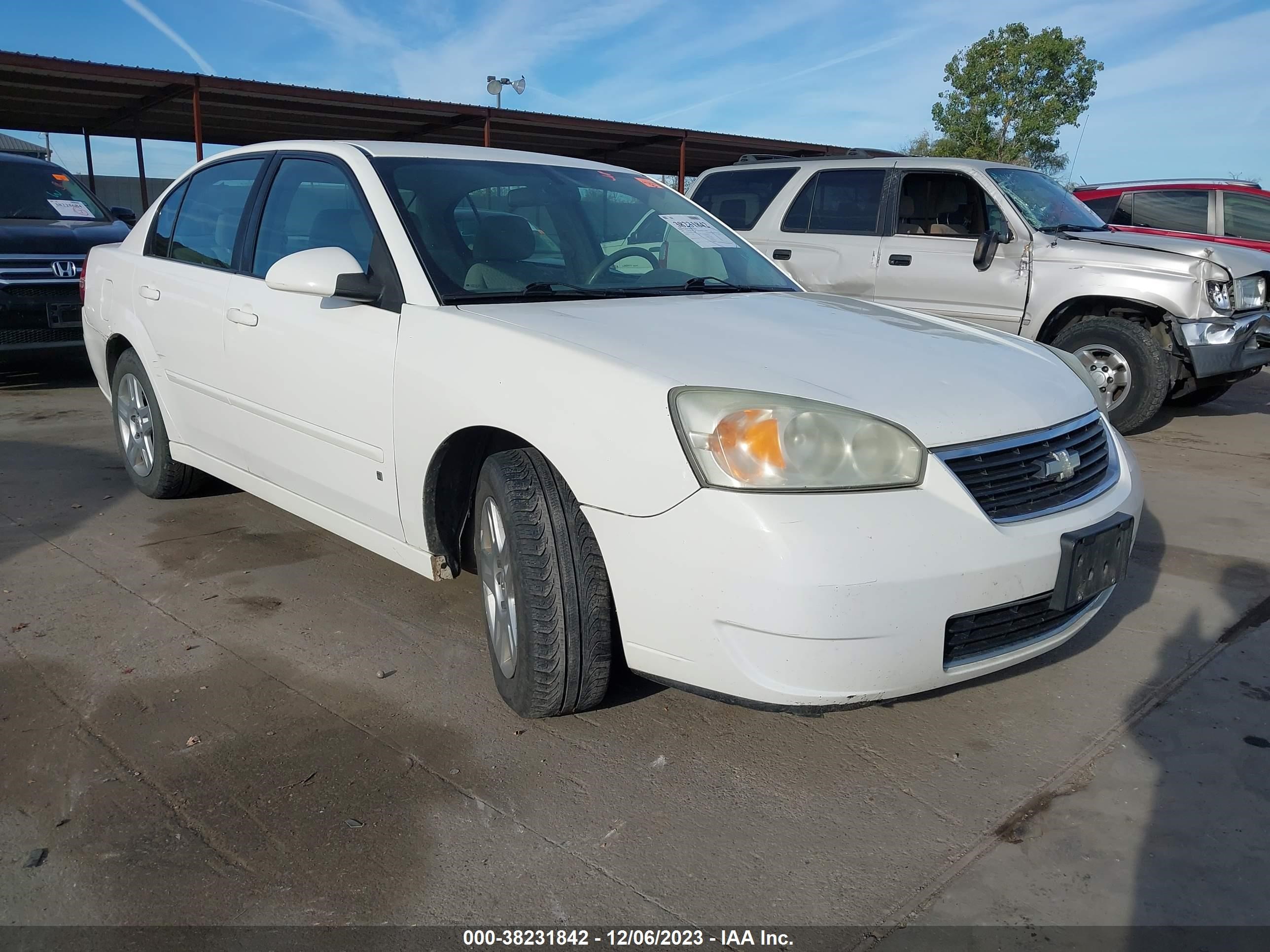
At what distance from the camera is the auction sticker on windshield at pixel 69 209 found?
830 cm

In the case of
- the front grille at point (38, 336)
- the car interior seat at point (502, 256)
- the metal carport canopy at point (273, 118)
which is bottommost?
the front grille at point (38, 336)

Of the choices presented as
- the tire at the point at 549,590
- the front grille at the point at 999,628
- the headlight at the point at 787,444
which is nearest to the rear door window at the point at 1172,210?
the front grille at the point at 999,628

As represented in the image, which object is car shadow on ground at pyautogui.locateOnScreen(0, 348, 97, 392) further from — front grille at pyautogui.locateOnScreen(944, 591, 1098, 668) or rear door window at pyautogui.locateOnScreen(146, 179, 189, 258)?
front grille at pyautogui.locateOnScreen(944, 591, 1098, 668)

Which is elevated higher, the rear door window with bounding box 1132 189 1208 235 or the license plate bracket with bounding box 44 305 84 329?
the rear door window with bounding box 1132 189 1208 235

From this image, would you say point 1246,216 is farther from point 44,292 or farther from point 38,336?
point 38,336

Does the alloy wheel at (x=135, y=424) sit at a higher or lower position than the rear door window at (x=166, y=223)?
lower

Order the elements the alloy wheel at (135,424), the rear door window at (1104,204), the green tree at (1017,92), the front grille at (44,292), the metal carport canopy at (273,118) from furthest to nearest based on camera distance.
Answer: the green tree at (1017,92) < the metal carport canopy at (273,118) < the rear door window at (1104,204) < the front grille at (44,292) < the alloy wheel at (135,424)

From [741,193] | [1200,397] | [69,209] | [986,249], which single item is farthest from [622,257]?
[69,209]

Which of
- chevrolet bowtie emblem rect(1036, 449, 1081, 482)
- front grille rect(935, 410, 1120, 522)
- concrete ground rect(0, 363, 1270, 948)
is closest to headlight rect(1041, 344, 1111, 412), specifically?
front grille rect(935, 410, 1120, 522)

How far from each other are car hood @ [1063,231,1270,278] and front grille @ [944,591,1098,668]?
473 cm

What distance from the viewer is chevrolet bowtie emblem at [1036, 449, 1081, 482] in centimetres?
→ 248

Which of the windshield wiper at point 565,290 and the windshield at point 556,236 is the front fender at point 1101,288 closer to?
the windshield at point 556,236

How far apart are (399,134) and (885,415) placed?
53.3 feet

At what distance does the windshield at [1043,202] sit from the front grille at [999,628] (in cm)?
488
